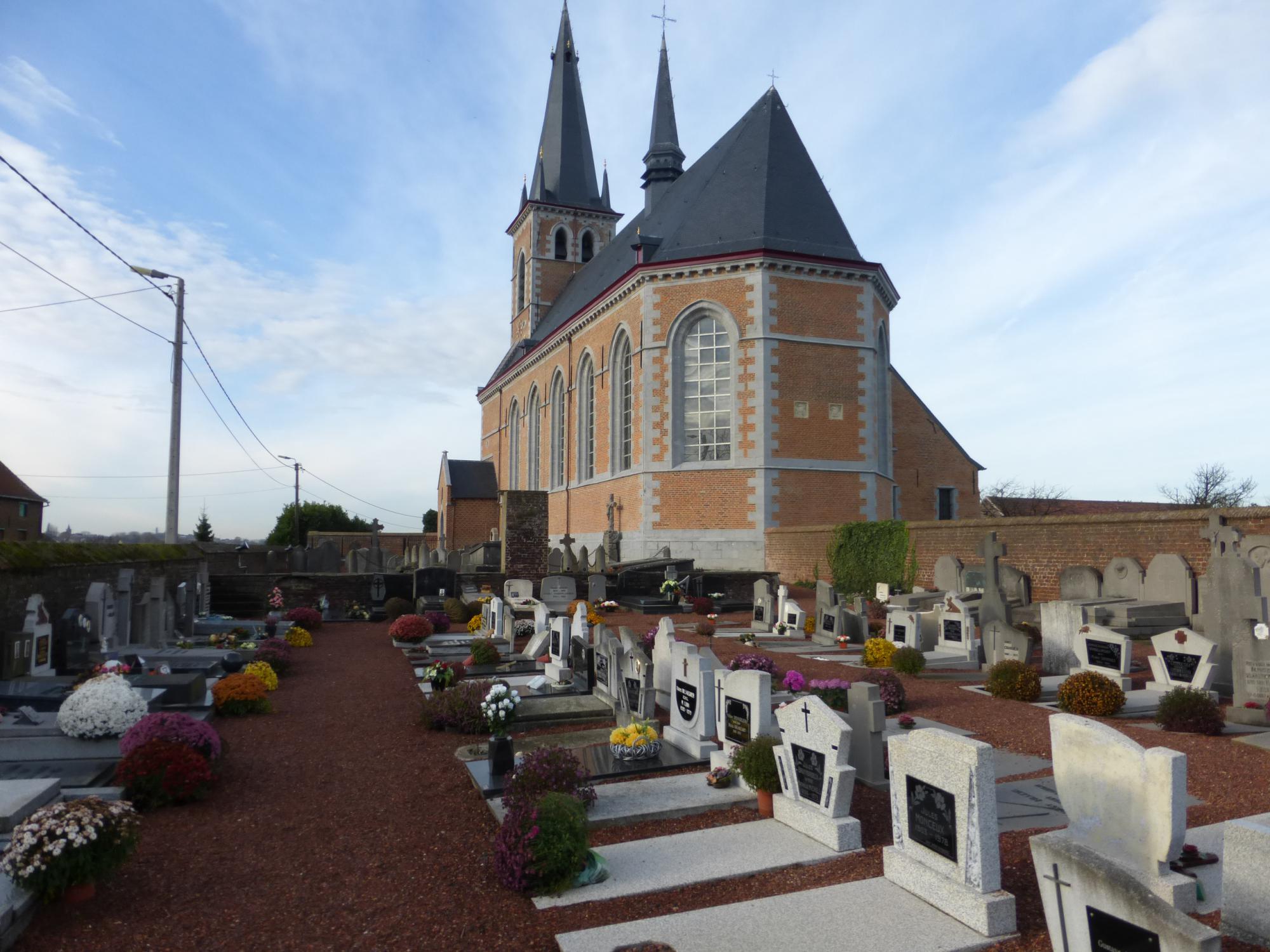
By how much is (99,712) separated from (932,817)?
6705 mm

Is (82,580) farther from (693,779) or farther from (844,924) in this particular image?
(844,924)

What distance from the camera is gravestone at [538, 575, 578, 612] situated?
18.0m

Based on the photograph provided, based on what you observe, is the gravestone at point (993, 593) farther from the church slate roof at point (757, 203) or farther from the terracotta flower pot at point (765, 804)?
the church slate roof at point (757, 203)

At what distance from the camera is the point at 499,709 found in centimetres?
840

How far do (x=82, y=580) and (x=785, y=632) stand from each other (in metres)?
11.6

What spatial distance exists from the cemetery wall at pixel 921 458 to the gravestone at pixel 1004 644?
20133 mm

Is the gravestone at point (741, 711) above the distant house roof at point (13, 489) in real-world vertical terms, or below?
below

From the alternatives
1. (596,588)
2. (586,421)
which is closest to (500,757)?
(596,588)

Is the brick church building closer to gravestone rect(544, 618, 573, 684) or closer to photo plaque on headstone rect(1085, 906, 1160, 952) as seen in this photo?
gravestone rect(544, 618, 573, 684)

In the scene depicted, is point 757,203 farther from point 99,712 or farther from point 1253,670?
point 99,712

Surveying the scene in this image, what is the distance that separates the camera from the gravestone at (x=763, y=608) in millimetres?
16906

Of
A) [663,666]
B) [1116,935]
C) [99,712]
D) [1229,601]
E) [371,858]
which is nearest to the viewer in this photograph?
[1116,935]

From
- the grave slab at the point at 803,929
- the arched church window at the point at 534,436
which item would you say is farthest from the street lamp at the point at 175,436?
the arched church window at the point at 534,436

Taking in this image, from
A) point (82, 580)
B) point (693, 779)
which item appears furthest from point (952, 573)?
point (82, 580)
